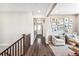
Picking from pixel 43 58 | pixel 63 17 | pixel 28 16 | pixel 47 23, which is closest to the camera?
pixel 43 58

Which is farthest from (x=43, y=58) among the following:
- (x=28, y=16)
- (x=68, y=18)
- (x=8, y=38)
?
(x=68, y=18)

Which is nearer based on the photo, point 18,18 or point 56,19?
point 18,18

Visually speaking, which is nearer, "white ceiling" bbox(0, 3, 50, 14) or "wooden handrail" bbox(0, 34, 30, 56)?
"wooden handrail" bbox(0, 34, 30, 56)

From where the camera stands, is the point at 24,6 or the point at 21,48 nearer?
the point at 21,48

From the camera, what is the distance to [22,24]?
24.5 ft

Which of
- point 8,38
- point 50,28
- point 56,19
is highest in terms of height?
point 56,19

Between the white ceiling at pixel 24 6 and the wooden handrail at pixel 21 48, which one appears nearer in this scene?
the wooden handrail at pixel 21 48

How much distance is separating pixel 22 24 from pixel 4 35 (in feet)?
4.69

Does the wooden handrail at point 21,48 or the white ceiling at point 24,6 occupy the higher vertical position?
the white ceiling at point 24,6

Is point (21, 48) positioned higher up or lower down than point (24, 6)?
lower down

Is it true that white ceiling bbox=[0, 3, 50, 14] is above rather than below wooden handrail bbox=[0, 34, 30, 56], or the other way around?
above

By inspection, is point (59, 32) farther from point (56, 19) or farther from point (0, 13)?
point (0, 13)

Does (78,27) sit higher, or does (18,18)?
(18,18)

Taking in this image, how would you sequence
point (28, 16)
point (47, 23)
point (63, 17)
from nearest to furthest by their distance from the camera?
point (28, 16)
point (47, 23)
point (63, 17)
